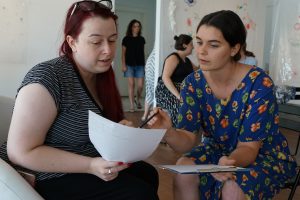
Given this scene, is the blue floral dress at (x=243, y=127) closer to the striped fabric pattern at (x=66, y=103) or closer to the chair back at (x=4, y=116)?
the striped fabric pattern at (x=66, y=103)

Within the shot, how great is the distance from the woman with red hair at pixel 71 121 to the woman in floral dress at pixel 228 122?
1.02ft

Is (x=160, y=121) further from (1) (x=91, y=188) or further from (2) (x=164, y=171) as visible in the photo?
(2) (x=164, y=171)

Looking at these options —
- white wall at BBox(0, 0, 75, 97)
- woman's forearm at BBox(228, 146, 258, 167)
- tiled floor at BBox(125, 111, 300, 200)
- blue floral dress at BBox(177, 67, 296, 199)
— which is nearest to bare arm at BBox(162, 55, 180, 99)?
tiled floor at BBox(125, 111, 300, 200)

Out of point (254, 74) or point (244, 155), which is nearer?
point (244, 155)

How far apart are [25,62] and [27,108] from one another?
183 centimetres

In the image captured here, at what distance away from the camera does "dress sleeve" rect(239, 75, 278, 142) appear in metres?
1.37

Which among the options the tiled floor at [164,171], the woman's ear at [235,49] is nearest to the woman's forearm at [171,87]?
the tiled floor at [164,171]

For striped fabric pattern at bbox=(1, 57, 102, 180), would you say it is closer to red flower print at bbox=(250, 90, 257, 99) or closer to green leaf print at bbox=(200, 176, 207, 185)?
green leaf print at bbox=(200, 176, 207, 185)

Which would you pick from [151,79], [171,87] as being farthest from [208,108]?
[151,79]

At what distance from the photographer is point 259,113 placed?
54.1 inches

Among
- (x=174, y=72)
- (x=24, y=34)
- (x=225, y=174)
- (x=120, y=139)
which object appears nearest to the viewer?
(x=120, y=139)

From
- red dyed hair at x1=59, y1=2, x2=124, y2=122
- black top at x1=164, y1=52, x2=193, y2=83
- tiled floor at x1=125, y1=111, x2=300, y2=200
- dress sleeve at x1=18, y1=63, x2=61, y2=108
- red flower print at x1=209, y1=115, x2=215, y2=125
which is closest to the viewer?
dress sleeve at x1=18, y1=63, x2=61, y2=108

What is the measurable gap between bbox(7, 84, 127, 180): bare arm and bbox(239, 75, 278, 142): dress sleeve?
2.09 feet

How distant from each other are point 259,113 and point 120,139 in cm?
69
